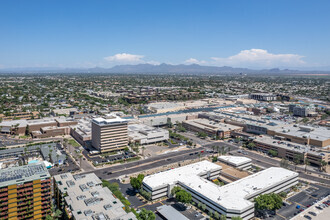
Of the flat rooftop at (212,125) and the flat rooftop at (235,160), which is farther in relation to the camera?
the flat rooftop at (212,125)

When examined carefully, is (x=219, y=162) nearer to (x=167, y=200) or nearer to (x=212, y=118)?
(x=167, y=200)

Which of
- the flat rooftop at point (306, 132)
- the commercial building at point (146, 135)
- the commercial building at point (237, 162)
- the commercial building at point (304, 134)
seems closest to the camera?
the commercial building at point (237, 162)

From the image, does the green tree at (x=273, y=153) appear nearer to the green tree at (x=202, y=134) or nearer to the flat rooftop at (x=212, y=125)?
the flat rooftop at (x=212, y=125)

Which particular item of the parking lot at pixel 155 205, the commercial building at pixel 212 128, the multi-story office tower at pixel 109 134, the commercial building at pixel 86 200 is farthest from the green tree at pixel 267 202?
the commercial building at pixel 212 128

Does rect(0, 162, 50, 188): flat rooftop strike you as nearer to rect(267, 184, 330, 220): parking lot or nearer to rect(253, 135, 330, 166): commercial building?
rect(267, 184, 330, 220): parking lot

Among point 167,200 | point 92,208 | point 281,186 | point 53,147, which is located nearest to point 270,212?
point 281,186
